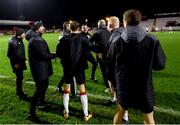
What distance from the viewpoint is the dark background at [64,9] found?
64.6 meters

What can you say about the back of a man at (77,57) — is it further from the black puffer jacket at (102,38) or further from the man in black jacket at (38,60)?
the black puffer jacket at (102,38)

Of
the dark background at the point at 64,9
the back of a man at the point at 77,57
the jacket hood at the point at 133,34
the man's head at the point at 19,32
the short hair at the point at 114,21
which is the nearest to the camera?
the jacket hood at the point at 133,34

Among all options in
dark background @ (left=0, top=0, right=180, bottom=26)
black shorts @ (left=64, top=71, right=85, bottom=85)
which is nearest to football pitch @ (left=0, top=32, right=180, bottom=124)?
black shorts @ (left=64, top=71, right=85, bottom=85)

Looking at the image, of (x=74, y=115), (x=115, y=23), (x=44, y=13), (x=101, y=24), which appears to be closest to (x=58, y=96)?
(x=74, y=115)

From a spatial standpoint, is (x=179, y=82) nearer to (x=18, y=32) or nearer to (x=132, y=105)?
(x=18, y=32)

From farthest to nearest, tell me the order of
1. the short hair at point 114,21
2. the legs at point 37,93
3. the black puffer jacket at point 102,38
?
the black puffer jacket at point 102,38 < the legs at point 37,93 < the short hair at point 114,21

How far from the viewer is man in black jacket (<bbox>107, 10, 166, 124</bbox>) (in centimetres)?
491

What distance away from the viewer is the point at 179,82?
10898 millimetres

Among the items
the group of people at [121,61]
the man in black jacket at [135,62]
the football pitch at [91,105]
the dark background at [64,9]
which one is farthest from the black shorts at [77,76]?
the dark background at [64,9]

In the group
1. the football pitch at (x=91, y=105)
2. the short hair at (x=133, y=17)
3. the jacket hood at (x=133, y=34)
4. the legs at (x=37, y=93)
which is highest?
the short hair at (x=133, y=17)

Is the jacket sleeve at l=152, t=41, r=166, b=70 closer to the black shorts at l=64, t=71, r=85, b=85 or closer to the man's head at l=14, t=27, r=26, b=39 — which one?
the black shorts at l=64, t=71, r=85, b=85

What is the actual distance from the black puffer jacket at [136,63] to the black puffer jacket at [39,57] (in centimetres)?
218

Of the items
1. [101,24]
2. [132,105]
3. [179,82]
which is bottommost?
[179,82]

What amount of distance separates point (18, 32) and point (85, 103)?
285 cm
